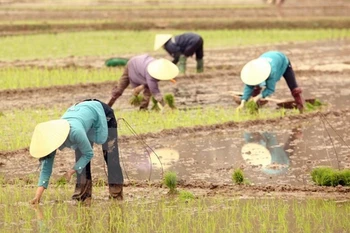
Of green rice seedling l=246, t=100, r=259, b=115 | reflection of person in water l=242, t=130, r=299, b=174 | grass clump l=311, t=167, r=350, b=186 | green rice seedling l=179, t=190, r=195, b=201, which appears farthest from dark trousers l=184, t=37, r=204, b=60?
green rice seedling l=179, t=190, r=195, b=201

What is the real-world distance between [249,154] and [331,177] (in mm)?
1634

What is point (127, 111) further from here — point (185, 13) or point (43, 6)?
point (43, 6)

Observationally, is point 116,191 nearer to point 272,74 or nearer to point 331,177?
point 331,177

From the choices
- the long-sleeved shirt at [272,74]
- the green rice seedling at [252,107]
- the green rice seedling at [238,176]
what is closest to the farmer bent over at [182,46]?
the long-sleeved shirt at [272,74]

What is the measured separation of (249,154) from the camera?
9.09 meters

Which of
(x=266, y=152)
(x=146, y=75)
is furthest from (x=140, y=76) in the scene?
(x=266, y=152)

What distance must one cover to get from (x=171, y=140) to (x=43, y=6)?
17824mm

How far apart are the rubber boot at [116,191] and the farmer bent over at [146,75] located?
3446 millimetres

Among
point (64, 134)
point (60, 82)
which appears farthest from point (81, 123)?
point (60, 82)

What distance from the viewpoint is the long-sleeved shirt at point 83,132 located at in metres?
6.57

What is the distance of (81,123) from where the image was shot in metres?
6.69

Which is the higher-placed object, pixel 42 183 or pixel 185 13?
pixel 42 183

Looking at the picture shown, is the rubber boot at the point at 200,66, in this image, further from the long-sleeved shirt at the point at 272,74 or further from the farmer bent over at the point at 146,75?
the long-sleeved shirt at the point at 272,74

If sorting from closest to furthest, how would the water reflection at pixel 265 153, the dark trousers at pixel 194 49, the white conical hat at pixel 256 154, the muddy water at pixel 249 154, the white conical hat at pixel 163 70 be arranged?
the muddy water at pixel 249 154, the water reflection at pixel 265 153, the white conical hat at pixel 256 154, the white conical hat at pixel 163 70, the dark trousers at pixel 194 49
